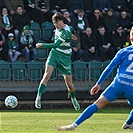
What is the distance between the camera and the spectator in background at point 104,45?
22172 millimetres

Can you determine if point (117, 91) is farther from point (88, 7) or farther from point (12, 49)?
point (88, 7)

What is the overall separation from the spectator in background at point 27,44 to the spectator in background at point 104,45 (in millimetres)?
2426

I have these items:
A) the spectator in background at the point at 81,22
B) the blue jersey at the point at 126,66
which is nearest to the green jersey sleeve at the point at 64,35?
the blue jersey at the point at 126,66

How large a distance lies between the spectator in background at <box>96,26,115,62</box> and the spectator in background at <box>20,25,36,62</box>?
7.96ft

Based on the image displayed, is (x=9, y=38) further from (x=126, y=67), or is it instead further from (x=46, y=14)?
(x=126, y=67)

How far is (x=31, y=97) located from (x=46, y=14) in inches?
146

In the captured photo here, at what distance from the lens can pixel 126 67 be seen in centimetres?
1099

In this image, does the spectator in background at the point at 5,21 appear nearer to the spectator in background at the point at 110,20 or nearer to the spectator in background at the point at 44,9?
the spectator in background at the point at 44,9

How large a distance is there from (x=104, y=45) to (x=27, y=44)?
287 cm

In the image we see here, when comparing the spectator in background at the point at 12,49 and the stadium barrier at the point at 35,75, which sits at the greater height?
the spectator in background at the point at 12,49

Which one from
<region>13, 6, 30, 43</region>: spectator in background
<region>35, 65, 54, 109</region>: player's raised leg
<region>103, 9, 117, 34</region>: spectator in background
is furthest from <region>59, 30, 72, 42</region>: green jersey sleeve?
<region>103, 9, 117, 34</region>: spectator in background

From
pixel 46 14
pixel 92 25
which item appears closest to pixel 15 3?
pixel 46 14

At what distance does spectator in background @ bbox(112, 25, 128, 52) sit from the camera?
2286cm

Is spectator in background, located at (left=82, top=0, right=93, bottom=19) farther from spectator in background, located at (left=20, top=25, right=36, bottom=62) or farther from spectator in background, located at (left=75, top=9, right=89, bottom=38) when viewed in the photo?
spectator in background, located at (left=20, top=25, right=36, bottom=62)
